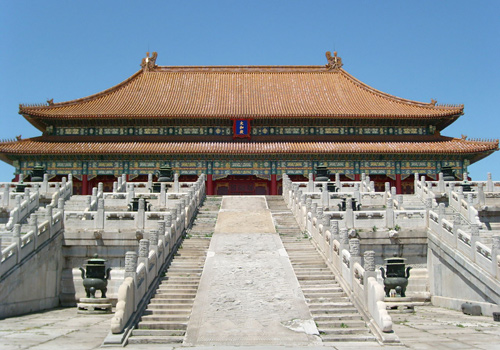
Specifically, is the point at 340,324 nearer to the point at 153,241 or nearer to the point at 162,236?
the point at 153,241

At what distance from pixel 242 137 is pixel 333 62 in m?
13.2

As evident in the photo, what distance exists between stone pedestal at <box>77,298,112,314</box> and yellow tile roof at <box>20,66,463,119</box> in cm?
2844

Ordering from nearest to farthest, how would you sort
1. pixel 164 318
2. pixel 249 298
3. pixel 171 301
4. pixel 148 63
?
pixel 164 318 < pixel 249 298 < pixel 171 301 < pixel 148 63

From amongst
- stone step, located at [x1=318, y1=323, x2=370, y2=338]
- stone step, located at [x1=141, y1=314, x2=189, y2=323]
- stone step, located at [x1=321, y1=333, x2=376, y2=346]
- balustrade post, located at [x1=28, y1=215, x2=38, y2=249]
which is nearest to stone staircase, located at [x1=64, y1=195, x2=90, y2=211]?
balustrade post, located at [x1=28, y1=215, x2=38, y2=249]

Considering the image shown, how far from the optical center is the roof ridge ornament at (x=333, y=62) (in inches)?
2074

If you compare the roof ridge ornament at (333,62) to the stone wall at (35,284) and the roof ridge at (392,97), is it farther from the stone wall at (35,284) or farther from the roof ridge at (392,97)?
the stone wall at (35,284)

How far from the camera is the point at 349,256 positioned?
15664mm

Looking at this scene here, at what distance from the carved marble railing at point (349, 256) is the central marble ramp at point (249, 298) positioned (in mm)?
1272

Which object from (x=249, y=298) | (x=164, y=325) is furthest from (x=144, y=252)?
(x=249, y=298)

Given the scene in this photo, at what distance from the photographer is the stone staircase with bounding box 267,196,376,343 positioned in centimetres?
1320

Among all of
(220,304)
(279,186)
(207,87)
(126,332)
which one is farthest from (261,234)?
(207,87)

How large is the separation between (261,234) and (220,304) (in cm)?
764

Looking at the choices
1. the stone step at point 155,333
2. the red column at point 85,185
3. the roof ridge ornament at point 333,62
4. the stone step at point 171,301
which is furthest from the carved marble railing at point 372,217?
the roof ridge ornament at point 333,62

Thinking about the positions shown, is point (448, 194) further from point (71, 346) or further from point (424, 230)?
point (71, 346)
